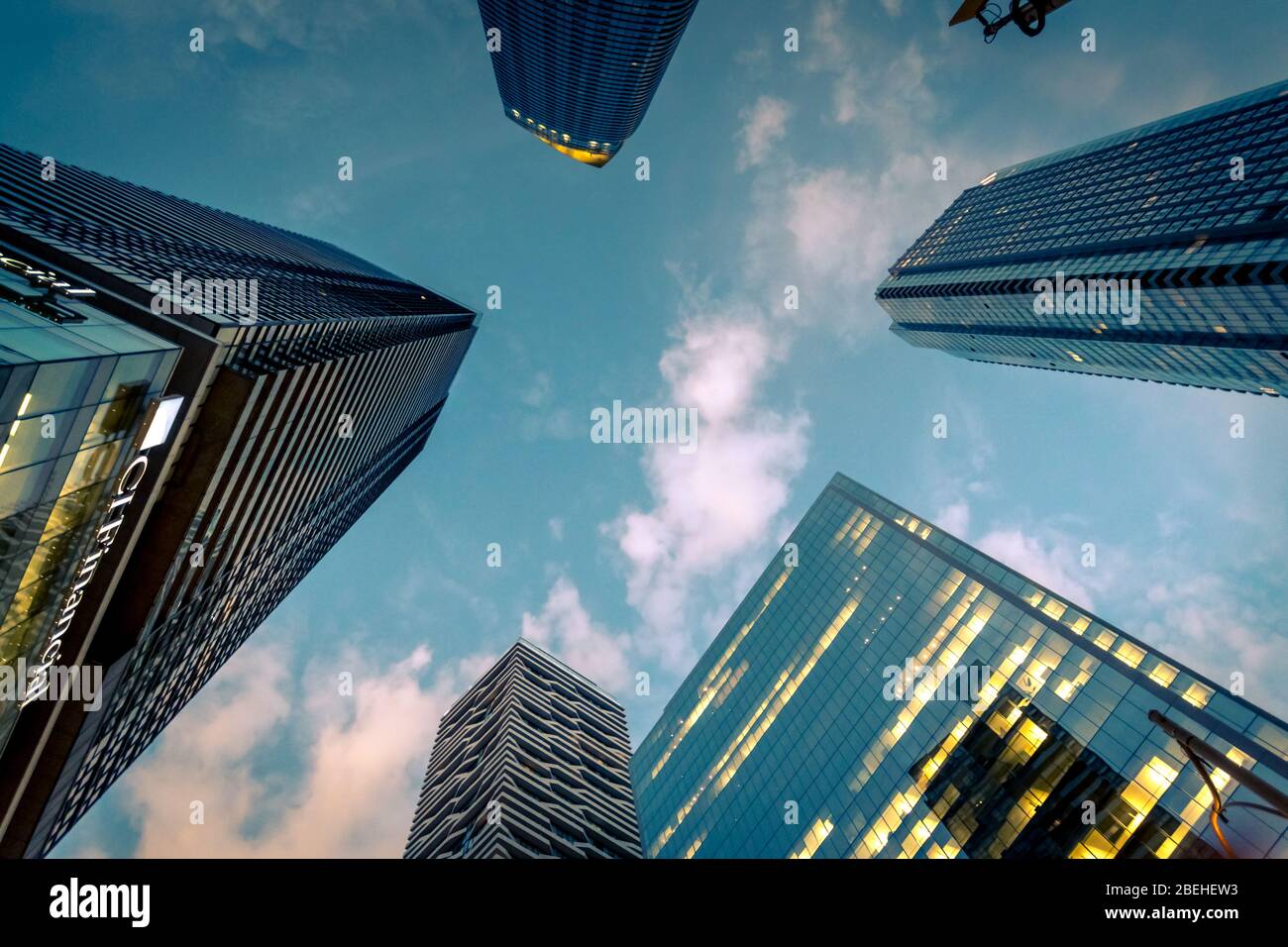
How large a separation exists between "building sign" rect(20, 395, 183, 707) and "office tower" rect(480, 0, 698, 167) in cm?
10476

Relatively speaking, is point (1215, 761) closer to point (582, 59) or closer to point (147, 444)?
point (147, 444)

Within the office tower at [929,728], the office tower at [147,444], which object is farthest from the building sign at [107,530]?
the office tower at [929,728]

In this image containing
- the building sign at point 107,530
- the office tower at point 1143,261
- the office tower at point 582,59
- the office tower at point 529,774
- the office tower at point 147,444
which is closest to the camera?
the office tower at point 147,444

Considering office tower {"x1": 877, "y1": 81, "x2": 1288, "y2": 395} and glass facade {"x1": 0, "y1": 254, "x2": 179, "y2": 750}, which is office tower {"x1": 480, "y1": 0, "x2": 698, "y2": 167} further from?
glass facade {"x1": 0, "y1": 254, "x2": 179, "y2": 750}

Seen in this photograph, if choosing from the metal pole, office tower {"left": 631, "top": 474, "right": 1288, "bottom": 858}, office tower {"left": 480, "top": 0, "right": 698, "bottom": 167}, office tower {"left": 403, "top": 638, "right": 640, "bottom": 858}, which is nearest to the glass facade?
the metal pole

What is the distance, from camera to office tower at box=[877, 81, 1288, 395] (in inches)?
2502

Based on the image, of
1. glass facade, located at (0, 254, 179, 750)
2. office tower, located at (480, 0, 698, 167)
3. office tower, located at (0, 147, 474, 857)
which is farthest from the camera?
office tower, located at (480, 0, 698, 167)

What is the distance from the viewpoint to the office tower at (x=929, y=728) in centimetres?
3591

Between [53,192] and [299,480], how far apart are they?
84.4 feet

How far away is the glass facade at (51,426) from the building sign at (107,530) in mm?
433

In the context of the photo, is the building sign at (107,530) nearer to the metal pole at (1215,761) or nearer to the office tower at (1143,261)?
the metal pole at (1215,761)

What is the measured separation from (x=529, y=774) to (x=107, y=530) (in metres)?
39.6

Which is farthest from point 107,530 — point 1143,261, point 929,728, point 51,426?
point 1143,261
